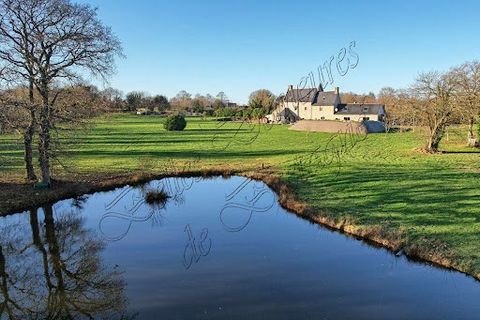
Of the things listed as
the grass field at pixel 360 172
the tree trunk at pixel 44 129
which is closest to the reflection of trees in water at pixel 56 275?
the tree trunk at pixel 44 129

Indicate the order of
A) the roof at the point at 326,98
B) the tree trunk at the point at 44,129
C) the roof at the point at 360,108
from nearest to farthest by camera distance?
the tree trunk at the point at 44,129
the roof at the point at 360,108
the roof at the point at 326,98

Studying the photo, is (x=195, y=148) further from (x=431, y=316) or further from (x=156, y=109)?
(x=156, y=109)

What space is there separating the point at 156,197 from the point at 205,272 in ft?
27.4

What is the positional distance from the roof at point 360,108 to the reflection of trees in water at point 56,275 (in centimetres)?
6160

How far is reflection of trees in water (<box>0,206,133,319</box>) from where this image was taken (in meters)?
8.98

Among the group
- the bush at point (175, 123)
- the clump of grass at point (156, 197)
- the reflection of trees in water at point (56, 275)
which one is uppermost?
the bush at point (175, 123)

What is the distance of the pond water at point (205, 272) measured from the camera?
8.82 m

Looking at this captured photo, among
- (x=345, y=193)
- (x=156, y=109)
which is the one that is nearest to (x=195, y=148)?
(x=345, y=193)

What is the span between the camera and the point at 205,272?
35.1 feet

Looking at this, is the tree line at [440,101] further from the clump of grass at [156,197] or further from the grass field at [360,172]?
Result: the clump of grass at [156,197]

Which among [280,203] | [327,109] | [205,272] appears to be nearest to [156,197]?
[280,203]

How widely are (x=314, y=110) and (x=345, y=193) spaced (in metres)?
59.3

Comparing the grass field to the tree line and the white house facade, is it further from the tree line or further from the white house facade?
the white house facade

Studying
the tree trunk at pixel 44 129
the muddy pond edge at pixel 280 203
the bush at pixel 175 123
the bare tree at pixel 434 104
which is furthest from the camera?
the bush at pixel 175 123
